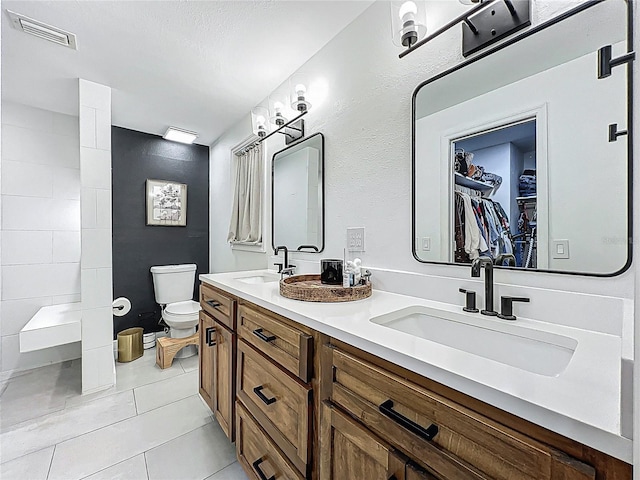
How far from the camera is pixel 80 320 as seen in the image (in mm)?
2137

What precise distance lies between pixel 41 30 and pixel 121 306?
215 cm

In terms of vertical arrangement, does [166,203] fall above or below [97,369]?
above

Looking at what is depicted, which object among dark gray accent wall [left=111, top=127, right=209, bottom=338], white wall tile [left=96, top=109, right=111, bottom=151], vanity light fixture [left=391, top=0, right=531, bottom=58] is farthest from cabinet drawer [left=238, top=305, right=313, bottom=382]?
dark gray accent wall [left=111, top=127, right=209, bottom=338]

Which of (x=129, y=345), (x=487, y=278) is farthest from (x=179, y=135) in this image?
(x=487, y=278)

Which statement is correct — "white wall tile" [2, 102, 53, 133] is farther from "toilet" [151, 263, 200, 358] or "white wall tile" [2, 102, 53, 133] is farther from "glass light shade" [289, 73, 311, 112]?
"glass light shade" [289, 73, 311, 112]

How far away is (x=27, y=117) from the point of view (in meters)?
2.48

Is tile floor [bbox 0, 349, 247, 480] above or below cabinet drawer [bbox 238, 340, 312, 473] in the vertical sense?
below

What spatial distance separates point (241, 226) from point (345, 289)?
169 cm

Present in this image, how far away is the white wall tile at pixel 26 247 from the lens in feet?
7.77

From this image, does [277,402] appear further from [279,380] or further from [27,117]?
[27,117]

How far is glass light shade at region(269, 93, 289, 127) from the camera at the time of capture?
197 cm

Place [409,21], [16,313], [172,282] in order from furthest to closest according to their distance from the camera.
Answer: [172,282]
[16,313]
[409,21]

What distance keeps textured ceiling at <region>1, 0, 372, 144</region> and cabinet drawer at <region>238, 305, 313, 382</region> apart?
1503 mm

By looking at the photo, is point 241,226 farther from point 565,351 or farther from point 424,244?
point 565,351
